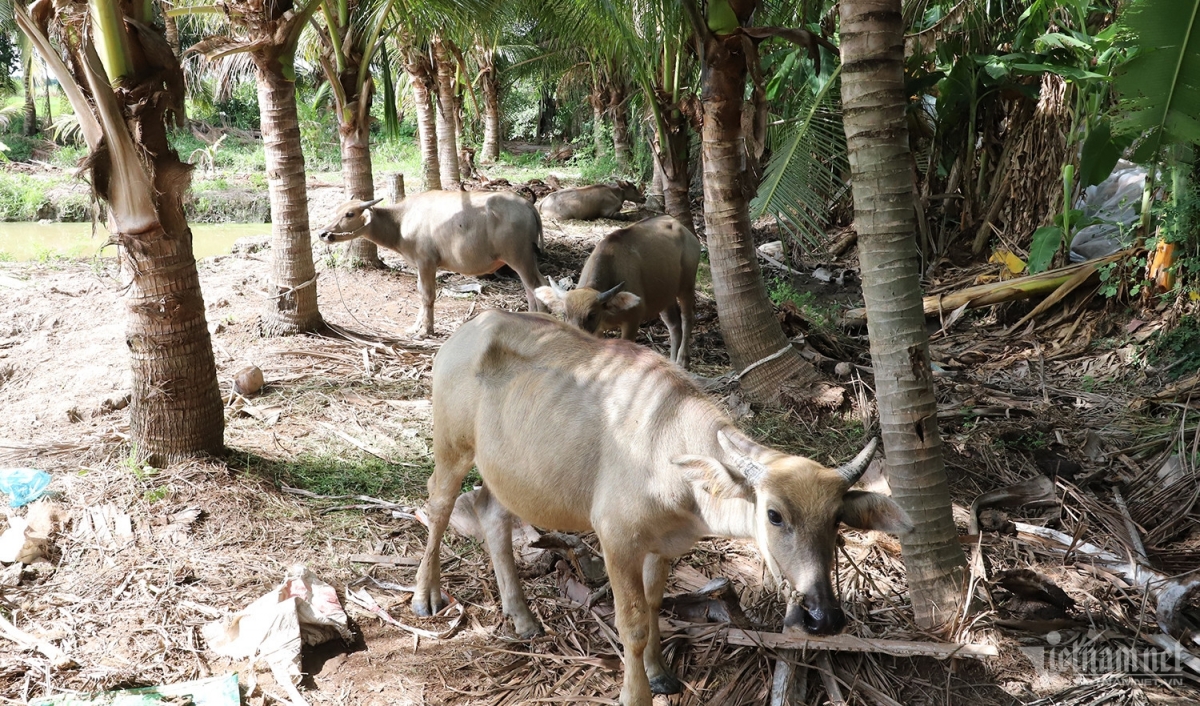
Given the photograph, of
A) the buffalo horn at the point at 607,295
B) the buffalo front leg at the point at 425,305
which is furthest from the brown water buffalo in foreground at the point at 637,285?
the buffalo front leg at the point at 425,305

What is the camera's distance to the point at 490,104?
28.5 m

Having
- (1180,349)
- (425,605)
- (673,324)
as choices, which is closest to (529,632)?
(425,605)

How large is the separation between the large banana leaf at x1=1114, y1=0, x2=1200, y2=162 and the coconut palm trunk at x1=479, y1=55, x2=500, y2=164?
2193 centimetres

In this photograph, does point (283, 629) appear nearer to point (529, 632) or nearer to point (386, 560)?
point (386, 560)

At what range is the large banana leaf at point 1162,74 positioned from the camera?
17.8ft

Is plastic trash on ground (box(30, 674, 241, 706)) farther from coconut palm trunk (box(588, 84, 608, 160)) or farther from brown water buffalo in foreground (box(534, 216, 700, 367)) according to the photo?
coconut palm trunk (box(588, 84, 608, 160))

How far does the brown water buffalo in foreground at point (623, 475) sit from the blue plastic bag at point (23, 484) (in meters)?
2.96

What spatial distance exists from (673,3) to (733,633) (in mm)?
6154

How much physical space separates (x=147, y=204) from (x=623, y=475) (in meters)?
4.01

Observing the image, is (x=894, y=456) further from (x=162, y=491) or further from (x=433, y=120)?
(x=433, y=120)

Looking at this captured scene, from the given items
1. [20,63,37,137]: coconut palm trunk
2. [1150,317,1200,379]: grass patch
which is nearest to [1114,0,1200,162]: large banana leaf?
[1150,317,1200,379]: grass patch

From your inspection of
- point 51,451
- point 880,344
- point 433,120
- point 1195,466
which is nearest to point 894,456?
point 880,344

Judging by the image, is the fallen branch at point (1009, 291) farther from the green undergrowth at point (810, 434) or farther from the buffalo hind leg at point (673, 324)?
the green undergrowth at point (810, 434)

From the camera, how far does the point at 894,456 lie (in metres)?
4.42
